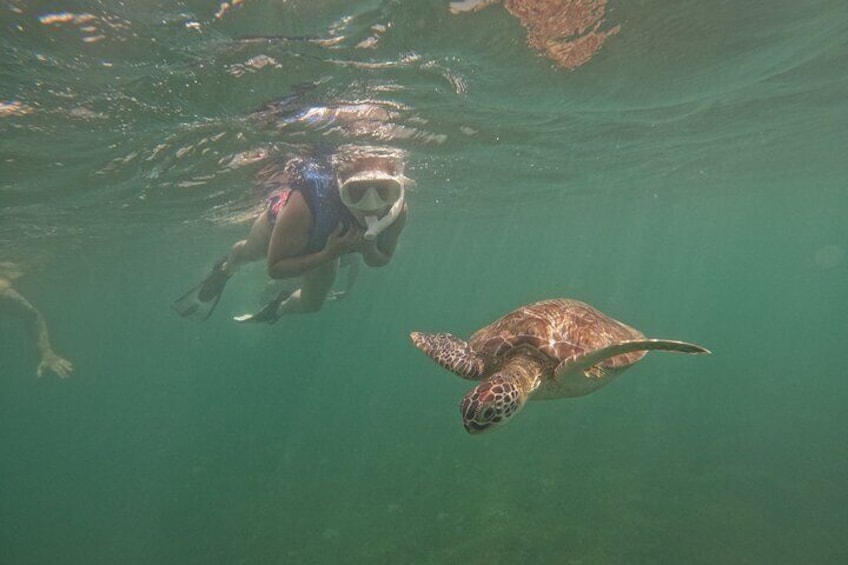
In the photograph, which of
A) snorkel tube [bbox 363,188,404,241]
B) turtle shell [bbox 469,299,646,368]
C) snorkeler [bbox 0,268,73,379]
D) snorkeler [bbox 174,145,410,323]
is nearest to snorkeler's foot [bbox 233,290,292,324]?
snorkeler [bbox 174,145,410,323]

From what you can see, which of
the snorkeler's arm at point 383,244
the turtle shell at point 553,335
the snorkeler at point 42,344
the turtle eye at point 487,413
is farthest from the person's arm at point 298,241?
the snorkeler at point 42,344

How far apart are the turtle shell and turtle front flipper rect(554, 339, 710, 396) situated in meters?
0.18

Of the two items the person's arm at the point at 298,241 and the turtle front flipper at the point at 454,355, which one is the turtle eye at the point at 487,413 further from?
the person's arm at the point at 298,241

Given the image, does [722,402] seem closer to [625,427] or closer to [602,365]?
[625,427]

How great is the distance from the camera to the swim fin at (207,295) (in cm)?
1130

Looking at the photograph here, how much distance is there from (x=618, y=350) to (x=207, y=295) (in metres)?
10.0

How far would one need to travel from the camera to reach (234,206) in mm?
19594

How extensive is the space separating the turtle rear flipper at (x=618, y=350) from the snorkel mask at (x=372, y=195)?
345 cm

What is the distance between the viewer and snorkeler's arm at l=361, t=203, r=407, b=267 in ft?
26.1

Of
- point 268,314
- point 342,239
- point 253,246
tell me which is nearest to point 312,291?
point 268,314

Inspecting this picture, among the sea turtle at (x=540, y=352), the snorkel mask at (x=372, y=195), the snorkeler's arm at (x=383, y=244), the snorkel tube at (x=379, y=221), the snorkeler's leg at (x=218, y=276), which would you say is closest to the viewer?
the sea turtle at (x=540, y=352)

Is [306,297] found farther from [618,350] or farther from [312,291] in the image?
[618,350]

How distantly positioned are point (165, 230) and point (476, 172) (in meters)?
15.6

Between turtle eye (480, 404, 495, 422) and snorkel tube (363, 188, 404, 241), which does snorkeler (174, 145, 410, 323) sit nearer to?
A: snorkel tube (363, 188, 404, 241)
